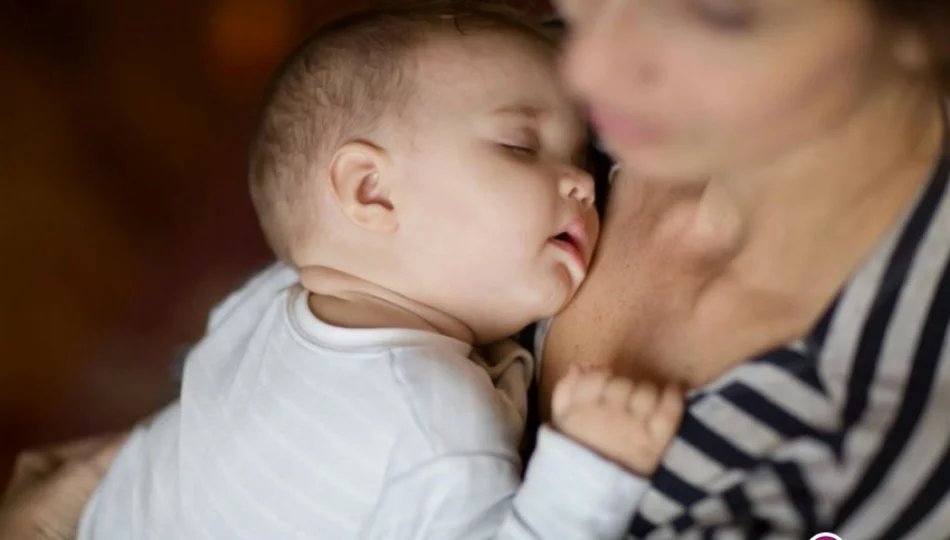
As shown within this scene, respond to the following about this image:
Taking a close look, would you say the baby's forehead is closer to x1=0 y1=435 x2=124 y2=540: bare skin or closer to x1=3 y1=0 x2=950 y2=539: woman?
x1=3 y1=0 x2=950 y2=539: woman

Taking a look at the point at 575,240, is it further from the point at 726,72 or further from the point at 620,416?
the point at 726,72

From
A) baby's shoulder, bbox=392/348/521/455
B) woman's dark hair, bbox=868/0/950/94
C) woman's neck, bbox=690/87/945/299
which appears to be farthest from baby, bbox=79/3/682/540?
woman's dark hair, bbox=868/0/950/94

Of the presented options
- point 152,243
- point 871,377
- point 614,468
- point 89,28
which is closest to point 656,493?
point 614,468

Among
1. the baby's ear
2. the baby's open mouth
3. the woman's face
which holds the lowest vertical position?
the baby's open mouth

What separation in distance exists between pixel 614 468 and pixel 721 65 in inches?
8.9

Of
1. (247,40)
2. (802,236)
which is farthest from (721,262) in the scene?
(247,40)

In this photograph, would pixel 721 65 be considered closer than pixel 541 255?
Yes

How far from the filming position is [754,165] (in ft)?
1.38

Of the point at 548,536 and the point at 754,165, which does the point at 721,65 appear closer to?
the point at 754,165

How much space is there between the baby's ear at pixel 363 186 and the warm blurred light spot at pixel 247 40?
0.81ft

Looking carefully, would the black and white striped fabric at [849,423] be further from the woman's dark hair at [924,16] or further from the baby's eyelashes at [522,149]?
the baby's eyelashes at [522,149]

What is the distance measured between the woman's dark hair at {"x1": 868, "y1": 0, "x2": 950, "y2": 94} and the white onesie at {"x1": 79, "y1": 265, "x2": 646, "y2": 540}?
25cm

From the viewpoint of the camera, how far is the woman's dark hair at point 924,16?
1.16 ft

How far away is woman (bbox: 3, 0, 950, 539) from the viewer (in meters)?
0.37
